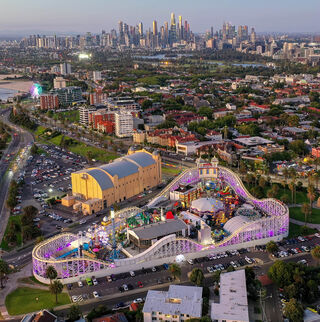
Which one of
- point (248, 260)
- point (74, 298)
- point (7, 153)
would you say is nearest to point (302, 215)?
point (248, 260)

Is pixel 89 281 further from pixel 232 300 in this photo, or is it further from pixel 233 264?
pixel 233 264

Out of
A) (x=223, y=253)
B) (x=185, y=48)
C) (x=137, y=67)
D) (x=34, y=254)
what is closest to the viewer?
(x=34, y=254)

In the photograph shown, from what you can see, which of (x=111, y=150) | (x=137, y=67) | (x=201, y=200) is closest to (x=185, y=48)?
(x=137, y=67)

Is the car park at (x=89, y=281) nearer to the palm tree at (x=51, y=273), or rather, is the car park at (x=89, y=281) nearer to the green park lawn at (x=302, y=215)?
the palm tree at (x=51, y=273)

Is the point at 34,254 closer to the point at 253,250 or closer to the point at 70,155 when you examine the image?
the point at 253,250

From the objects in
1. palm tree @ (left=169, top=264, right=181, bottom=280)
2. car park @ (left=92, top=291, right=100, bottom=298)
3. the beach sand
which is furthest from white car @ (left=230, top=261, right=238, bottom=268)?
the beach sand

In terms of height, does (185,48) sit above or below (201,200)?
above

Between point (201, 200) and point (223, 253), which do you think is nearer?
point (223, 253)

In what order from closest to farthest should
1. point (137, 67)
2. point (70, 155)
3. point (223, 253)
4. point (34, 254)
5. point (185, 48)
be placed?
point (34, 254) → point (223, 253) → point (70, 155) → point (137, 67) → point (185, 48)
